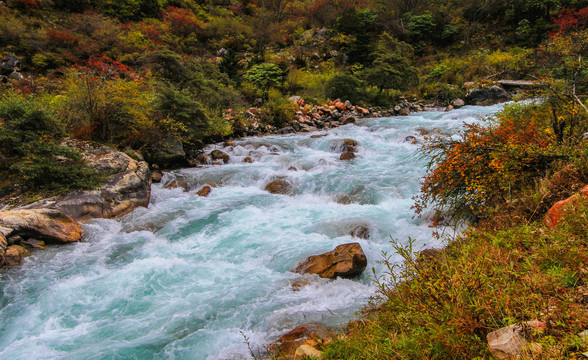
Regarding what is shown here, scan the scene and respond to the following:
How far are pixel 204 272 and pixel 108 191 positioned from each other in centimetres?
441

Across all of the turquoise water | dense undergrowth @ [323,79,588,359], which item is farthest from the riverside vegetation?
the turquoise water

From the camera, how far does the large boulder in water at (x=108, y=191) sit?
701 cm

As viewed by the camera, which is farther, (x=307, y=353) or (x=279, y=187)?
(x=279, y=187)

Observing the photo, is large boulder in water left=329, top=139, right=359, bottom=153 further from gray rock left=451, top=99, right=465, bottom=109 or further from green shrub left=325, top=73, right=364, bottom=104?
gray rock left=451, top=99, right=465, bottom=109

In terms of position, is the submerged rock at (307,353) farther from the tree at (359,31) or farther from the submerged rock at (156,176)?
the tree at (359,31)

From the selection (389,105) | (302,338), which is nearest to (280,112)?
(389,105)

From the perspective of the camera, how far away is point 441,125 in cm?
1452

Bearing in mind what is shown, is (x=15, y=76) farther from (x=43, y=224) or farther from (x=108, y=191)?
(x=43, y=224)

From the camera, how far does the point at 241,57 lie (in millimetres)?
25391

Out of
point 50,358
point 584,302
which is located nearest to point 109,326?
point 50,358

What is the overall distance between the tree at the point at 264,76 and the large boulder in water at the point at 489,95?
518 inches

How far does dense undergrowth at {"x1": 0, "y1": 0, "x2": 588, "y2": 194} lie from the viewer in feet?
30.0

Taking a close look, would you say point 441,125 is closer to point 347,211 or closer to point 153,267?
point 347,211

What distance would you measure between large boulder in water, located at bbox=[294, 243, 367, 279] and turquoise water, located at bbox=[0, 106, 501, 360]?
155 millimetres
